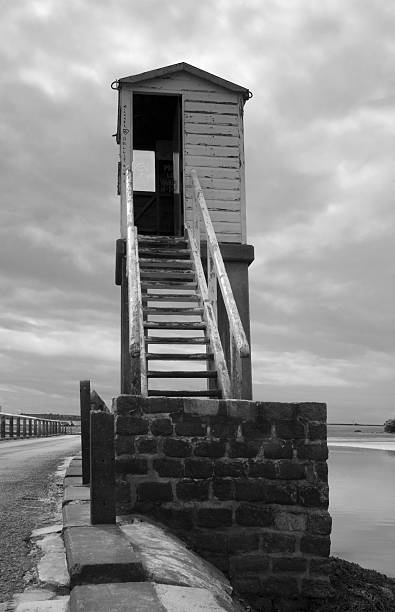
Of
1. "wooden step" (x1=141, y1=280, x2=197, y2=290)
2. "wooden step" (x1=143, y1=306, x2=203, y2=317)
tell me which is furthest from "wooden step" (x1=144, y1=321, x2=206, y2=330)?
Answer: "wooden step" (x1=141, y1=280, x2=197, y2=290)

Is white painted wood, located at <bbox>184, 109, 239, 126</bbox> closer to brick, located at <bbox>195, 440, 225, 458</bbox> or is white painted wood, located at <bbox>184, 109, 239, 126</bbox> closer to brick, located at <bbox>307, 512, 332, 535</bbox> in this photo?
brick, located at <bbox>195, 440, 225, 458</bbox>

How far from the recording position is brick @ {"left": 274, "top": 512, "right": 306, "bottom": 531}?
538cm

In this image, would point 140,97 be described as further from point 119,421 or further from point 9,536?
point 9,536

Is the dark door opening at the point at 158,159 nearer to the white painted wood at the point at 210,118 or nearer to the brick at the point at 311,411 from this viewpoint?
the white painted wood at the point at 210,118

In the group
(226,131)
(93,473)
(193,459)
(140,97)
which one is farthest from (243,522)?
(140,97)

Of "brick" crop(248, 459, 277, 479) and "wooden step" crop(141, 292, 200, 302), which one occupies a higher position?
"wooden step" crop(141, 292, 200, 302)

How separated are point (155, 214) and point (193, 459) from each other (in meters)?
7.43

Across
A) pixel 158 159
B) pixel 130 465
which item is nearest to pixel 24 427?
pixel 158 159

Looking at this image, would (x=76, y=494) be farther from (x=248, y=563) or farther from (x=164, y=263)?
(x=164, y=263)

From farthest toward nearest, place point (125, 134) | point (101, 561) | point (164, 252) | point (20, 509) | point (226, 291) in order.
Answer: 1. point (125, 134)
2. point (164, 252)
3. point (226, 291)
4. point (20, 509)
5. point (101, 561)

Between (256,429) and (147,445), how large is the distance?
940 millimetres

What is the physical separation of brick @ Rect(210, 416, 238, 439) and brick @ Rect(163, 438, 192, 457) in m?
0.24

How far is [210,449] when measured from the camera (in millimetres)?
5359

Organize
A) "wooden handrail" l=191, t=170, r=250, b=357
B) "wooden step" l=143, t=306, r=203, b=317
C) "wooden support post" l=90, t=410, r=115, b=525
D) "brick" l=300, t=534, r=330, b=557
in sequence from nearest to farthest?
"wooden support post" l=90, t=410, r=115, b=525 < "brick" l=300, t=534, r=330, b=557 < "wooden handrail" l=191, t=170, r=250, b=357 < "wooden step" l=143, t=306, r=203, b=317
